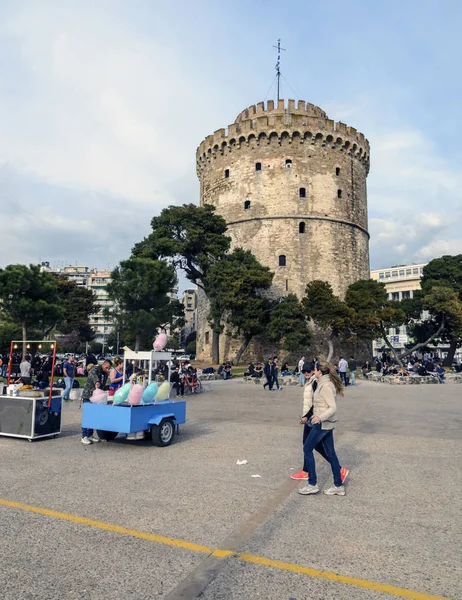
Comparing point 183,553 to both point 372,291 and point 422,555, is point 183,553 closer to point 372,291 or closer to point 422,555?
point 422,555

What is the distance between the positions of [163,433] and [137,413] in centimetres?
68

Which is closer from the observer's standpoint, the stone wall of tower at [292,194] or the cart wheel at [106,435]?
the cart wheel at [106,435]

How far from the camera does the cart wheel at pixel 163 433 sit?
26.5 feet

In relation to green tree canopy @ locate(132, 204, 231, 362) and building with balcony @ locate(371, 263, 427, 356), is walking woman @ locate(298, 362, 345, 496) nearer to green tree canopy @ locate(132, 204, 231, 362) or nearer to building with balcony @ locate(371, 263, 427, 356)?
green tree canopy @ locate(132, 204, 231, 362)

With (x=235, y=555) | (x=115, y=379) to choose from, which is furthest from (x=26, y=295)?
(x=235, y=555)

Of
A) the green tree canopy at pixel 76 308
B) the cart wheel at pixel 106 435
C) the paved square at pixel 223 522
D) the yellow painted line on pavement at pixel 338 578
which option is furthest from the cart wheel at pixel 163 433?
the green tree canopy at pixel 76 308

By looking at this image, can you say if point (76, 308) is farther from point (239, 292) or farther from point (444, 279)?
point (444, 279)

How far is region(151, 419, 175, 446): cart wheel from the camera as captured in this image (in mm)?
8086

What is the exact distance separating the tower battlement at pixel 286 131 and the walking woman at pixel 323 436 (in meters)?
34.9

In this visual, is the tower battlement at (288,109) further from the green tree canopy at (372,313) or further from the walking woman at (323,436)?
the walking woman at (323,436)

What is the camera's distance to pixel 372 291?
111ft

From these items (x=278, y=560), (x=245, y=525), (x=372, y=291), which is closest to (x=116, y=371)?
(x=245, y=525)

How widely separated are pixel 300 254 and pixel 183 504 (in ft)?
109

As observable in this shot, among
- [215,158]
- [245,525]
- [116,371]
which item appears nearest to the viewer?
[245,525]
